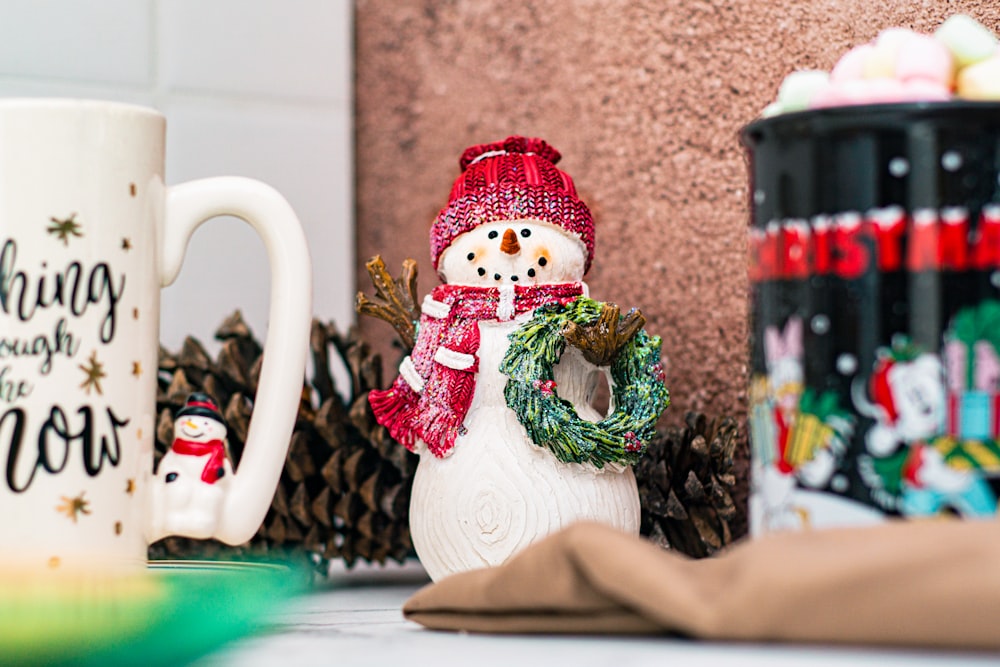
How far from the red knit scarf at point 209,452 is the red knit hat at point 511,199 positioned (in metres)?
0.17

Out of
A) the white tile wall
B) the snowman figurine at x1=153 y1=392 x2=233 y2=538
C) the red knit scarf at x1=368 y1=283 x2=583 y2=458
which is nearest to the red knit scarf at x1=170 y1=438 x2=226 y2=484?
the snowman figurine at x1=153 y1=392 x2=233 y2=538

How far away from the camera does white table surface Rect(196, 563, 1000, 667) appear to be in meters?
0.32

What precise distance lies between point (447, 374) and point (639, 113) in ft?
0.91

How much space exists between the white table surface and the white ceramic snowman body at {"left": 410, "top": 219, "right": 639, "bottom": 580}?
0.07m

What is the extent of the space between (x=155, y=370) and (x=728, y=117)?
39 cm

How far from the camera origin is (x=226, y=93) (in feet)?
3.08

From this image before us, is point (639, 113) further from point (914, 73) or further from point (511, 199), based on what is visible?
point (914, 73)

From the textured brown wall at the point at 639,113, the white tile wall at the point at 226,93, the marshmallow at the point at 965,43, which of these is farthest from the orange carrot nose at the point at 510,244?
the white tile wall at the point at 226,93

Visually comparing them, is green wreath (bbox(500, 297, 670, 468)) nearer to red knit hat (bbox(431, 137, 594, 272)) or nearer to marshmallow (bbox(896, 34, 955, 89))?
red knit hat (bbox(431, 137, 594, 272))

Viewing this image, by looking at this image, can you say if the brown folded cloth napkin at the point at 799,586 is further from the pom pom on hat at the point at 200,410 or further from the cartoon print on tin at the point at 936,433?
the pom pom on hat at the point at 200,410

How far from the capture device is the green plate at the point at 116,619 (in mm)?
336

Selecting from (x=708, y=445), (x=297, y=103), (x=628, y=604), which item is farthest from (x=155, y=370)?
(x=297, y=103)

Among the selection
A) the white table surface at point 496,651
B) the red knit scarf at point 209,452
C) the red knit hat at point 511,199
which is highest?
the red knit hat at point 511,199

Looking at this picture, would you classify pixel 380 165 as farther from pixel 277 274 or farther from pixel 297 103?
pixel 277 274
